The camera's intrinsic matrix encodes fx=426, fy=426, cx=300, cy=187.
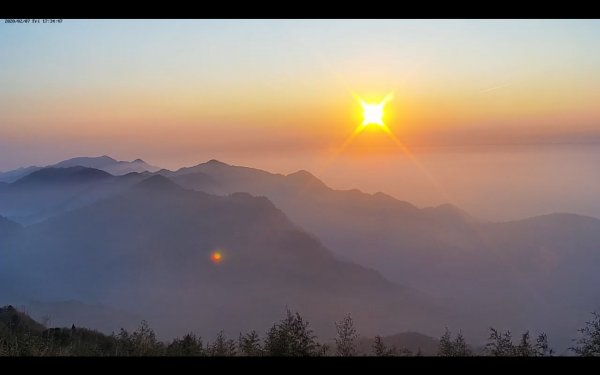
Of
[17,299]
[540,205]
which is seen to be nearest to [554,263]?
[540,205]

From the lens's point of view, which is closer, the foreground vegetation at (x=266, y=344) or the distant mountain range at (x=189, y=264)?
the foreground vegetation at (x=266, y=344)

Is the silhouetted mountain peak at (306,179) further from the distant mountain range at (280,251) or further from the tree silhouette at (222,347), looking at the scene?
the tree silhouette at (222,347)

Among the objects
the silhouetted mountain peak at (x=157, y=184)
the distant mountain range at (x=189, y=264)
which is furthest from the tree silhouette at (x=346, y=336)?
the silhouetted mountain peak at (x=157, y=184)

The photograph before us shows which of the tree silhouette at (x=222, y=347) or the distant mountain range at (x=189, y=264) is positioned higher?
the distant mountain range at (x=189, y=264)

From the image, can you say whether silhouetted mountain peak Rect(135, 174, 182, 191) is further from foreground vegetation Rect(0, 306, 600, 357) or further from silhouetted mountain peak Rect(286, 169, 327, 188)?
foreground vegetation Rect(0, 306, 600, 357)
